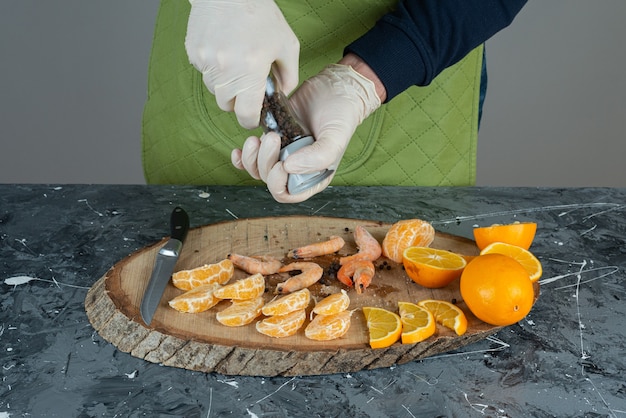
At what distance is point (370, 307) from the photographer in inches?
50.4

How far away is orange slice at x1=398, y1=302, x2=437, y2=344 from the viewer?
1.20m

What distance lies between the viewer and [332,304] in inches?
49.3

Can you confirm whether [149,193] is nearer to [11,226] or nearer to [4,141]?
[11,226]

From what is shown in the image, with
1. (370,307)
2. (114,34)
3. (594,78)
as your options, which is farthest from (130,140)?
(370,307)

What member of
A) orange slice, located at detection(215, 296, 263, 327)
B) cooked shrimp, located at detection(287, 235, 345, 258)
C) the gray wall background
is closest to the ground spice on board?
cooked shrimp, located at detection(287, 235, 345, 258)

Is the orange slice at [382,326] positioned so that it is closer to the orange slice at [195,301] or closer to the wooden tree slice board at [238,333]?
the wooden tree slice board at [238,333]

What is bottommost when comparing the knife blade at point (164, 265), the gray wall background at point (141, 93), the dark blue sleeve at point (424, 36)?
the gray wall background at point (141, 93)

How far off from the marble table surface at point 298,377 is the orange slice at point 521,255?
48 mm

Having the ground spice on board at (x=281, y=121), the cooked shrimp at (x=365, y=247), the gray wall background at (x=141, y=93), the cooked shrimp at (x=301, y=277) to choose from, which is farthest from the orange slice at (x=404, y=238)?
the gray wall background at (x=141, y=93)

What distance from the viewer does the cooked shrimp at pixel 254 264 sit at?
4.52 feet

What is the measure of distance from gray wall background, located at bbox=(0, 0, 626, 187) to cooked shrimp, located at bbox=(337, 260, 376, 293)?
178cm

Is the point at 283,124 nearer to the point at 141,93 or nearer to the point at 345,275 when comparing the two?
the point at 345,275

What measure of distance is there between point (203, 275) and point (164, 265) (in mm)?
70

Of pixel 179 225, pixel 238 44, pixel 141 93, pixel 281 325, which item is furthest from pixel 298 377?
pixel 141 93
